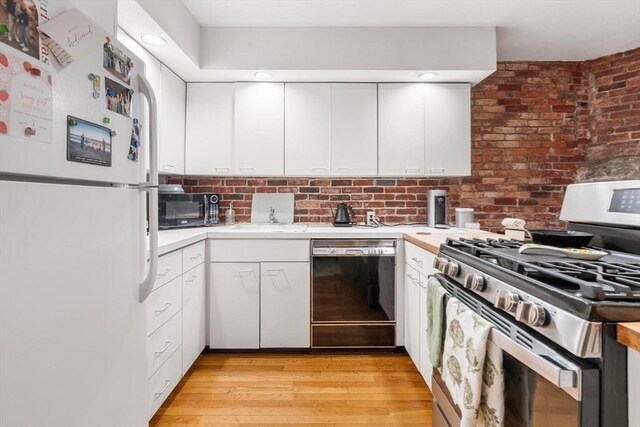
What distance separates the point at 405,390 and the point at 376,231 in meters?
1.04

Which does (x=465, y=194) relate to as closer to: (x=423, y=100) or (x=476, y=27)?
(x=423, y=100)

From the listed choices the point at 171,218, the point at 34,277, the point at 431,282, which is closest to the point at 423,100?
the point at 431,282

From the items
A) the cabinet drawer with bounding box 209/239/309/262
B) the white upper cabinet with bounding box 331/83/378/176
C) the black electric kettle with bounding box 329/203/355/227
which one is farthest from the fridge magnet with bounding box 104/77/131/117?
the black electric kettle with bounding box 329/203/355/227

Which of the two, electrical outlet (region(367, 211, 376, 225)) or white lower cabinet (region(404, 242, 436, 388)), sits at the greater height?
electrical outlet (region(367, 211, 376, 225))

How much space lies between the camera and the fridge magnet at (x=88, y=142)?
2.66 ft

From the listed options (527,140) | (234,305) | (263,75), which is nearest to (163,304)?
(234,305)

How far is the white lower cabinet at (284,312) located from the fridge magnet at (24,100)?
1815 mm

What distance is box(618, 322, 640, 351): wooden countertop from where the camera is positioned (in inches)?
23.5

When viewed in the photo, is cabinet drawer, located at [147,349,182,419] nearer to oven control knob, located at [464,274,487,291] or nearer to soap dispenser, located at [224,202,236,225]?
soap dispenser, located at [224,202,236,225]

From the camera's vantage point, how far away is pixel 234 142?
2.75 meters

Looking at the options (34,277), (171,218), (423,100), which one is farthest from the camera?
(423,100)

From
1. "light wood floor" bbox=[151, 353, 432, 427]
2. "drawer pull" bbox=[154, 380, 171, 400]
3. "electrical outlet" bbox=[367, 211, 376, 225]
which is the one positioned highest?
"electrical outlet" bbox=[367, 211, 376, 225]

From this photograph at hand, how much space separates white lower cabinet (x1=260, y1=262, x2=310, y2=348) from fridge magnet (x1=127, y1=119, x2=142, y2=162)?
145 cm

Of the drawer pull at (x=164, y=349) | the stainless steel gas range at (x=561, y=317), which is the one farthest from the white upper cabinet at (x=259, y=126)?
the stainless steel gas range at (x=561, y=317)
